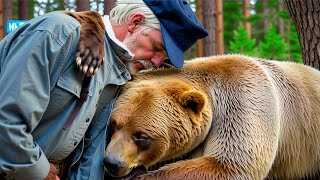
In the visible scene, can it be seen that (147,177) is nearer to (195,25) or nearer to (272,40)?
(195,25)

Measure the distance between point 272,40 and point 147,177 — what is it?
2119cm

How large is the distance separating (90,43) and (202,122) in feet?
3.46

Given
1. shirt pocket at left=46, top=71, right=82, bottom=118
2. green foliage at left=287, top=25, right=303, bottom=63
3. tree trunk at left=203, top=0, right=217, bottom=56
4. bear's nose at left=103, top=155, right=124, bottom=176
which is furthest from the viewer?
green foliage at left=287, top=25, right=303, bottom=63

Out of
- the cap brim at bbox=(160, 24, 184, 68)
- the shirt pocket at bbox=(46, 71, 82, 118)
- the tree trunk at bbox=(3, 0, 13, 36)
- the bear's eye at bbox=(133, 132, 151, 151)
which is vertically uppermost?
the tree trunk at bbox=(3, 0, 13, 36)

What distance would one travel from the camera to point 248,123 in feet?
11.4

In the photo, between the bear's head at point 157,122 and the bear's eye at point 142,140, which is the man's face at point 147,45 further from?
the bear's eye at point 142,140

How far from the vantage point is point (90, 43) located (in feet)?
9.58

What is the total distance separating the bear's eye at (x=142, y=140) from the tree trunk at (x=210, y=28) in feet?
41.9

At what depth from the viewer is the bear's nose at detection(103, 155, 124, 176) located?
10.2ft

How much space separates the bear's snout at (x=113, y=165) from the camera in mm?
3107

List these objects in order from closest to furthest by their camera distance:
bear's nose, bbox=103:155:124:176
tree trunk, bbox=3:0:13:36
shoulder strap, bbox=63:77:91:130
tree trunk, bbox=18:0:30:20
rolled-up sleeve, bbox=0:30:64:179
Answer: rolled-up sleeve, bbox=0:30:64:179, shoulder strap, bbox=63:77:91:130, bear's nose, bbox=103:155:124:176, tree trunk, bbox=3:0:13:36, tree trunk, bbox=18:0:30:20

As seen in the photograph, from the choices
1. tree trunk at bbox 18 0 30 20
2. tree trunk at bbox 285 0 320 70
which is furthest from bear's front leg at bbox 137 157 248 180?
tree trunk at bbox 18 0 30 20

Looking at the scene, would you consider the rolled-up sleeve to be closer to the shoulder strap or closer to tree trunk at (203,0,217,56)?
the shoulder strap

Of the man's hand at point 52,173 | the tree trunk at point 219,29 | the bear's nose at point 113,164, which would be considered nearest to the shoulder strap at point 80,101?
the man's hand at point 52,173
